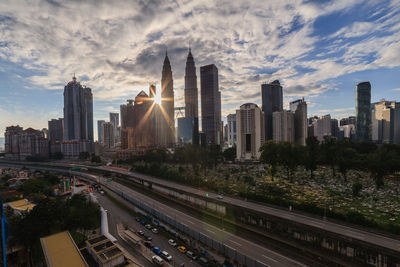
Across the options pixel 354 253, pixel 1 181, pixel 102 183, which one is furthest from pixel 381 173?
pixel 1 181

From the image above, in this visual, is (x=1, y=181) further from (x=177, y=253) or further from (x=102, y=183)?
(x=177, y=253)

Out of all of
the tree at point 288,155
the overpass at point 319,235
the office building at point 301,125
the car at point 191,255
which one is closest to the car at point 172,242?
the car at point 191,255

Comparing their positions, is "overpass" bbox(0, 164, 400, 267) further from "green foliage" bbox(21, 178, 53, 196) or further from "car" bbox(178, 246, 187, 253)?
"green foliage" bbox(21, 178, 53, 196)

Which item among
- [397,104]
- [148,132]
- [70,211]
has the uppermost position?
[397,104]

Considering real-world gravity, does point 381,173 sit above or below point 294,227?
above

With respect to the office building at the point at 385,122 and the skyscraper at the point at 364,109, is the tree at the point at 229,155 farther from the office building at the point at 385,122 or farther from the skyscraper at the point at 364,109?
the office building at the point at 385,122

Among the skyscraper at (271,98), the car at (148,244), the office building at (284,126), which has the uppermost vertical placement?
the skyscraper at (271,98)
